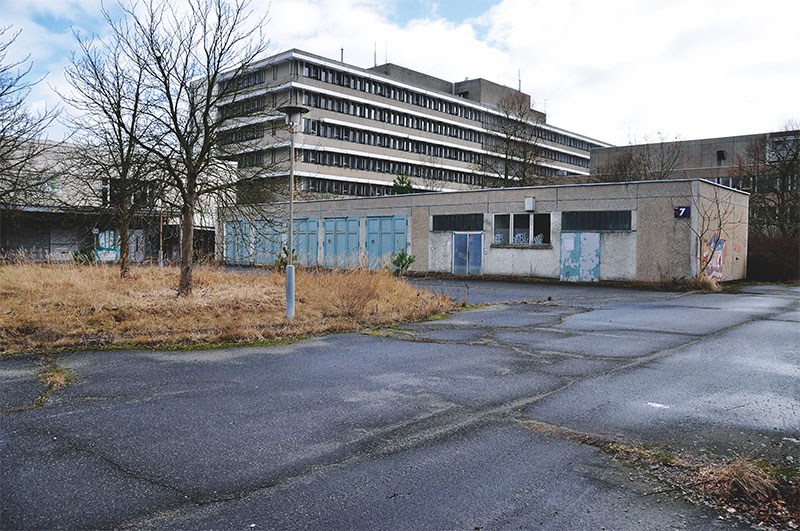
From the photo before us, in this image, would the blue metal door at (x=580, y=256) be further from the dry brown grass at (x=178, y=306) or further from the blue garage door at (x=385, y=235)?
the dry brown grass at (x=178, y=306)

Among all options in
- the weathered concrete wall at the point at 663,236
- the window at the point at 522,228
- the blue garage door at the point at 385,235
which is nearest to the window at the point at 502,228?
the window at the point at 522,228

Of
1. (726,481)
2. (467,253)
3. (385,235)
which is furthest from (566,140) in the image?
(726,481)

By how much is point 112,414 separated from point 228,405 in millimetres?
1046

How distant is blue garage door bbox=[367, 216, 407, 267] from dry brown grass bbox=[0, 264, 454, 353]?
55.4ft

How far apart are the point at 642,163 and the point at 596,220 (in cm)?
2827

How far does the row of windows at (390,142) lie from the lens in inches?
2616

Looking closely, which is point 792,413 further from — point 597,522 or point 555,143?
point 555,143

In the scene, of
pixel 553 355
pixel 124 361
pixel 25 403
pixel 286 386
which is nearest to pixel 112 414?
pixel 25 403

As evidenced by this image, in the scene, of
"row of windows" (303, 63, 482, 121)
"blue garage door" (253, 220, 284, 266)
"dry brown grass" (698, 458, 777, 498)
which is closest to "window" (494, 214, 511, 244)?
"blue garage door" (253, 220, 284, 266)

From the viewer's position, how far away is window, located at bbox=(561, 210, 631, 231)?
26594 millimetres

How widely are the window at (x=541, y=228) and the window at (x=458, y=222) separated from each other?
9.62ft

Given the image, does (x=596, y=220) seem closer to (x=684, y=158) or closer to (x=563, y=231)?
(x=563, y=231)

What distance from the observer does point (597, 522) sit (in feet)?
11.9

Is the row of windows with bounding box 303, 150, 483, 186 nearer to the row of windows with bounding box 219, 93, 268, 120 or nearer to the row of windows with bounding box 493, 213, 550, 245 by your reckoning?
the row of windows with bounding box 493, 213, 550, 245
